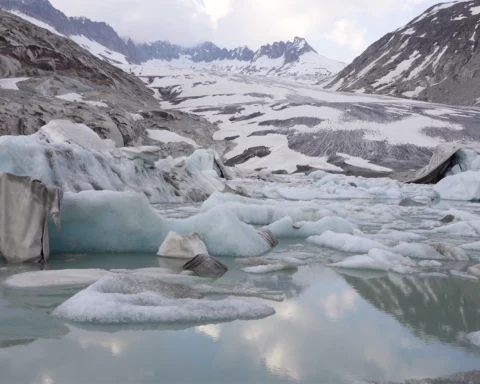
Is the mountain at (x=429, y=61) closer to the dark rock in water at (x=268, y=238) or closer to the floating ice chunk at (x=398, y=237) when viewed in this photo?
the floating ice chunk at (x=398, y=237)

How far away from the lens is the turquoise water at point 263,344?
170 cm

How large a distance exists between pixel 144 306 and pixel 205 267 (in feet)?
4.01

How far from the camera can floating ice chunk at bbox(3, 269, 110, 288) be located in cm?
279

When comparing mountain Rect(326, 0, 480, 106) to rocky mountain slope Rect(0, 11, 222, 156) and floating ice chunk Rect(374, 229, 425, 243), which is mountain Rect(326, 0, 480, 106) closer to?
rocky mountain slope Rect(0, 11, 222, 156)

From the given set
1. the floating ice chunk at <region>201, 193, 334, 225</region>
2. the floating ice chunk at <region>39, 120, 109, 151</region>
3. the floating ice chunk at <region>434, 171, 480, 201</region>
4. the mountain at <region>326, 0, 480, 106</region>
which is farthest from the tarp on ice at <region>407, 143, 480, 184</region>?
the mountain at <region>326, 0, 480, 106</region>

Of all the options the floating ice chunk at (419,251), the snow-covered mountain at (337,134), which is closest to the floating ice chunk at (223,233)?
the floating ice chunk at (419,251)

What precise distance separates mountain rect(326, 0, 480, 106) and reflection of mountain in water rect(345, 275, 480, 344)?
54027 millimetres

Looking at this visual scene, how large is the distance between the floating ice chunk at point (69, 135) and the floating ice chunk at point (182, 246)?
636 cm

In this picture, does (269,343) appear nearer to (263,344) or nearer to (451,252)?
(263,344)

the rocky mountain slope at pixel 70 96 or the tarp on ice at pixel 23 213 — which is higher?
the rocky mountain slope at pixel 70 96

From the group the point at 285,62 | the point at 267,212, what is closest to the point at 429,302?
the point at 267,212

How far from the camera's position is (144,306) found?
2.25m

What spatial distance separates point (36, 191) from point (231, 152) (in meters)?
25.8

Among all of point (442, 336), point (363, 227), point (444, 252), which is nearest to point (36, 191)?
point (442, 336)
